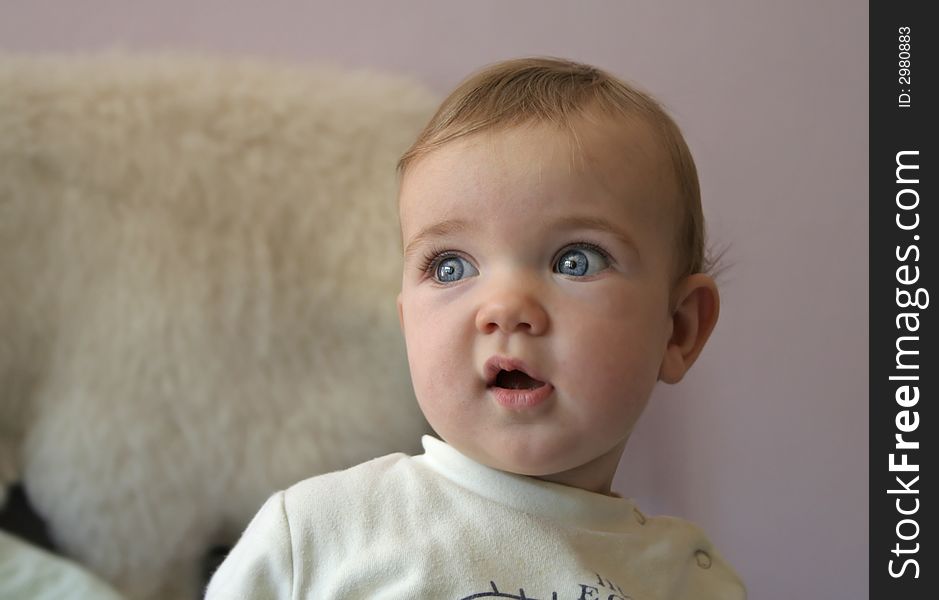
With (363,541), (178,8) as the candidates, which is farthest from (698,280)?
(178,8)

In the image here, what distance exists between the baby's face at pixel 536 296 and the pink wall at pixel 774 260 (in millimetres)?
797

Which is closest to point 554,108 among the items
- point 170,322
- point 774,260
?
point 170,322

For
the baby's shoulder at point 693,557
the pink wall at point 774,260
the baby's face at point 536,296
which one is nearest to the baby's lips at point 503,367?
the baby's face at point 536,296

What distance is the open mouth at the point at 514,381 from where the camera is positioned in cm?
67

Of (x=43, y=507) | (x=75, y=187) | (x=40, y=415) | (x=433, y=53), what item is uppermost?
(x=433, y=53)

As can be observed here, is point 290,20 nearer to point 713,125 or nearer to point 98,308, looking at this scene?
point 98,308

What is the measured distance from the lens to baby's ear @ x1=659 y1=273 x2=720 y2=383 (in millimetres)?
785

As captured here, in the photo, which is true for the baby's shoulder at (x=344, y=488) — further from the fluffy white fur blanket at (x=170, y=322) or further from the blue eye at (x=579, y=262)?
the fluffy white fur blanket at (x=170, y=322)

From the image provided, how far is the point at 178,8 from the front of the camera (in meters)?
1.35

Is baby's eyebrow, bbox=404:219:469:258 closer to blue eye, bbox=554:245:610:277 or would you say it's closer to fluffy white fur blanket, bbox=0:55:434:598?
blue eye, bbox=554:245:610:277

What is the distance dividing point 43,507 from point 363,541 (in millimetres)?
559

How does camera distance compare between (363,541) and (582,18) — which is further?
(582,18)

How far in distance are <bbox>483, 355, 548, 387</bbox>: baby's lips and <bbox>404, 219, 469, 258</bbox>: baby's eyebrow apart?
0.10 metres

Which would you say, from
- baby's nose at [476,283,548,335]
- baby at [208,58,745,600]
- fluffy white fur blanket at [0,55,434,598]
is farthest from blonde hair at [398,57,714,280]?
fluffy white fur blanket at [0,55,434,598]
